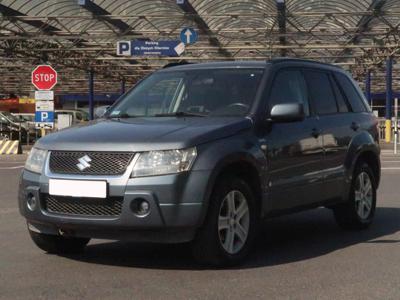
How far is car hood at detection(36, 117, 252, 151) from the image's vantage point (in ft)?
18.4

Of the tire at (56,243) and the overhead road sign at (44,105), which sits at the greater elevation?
the overhead road sign at (44,105)

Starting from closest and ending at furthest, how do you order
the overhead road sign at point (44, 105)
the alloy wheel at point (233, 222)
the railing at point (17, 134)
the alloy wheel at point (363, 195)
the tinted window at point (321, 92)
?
1. the alloy wheel at point (233, 222)
2. the tinted window at point (321, 92)
3. the alloy wheel at point (363, 195)
4. the overhead road sign at point (44, 105)
5. the railing at point (17, 134)

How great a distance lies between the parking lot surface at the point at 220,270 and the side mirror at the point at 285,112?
4.33 feet

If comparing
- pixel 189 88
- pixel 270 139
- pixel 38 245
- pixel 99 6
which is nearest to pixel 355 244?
pixel 270 139

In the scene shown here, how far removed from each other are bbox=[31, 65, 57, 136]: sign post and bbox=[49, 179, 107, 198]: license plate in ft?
60.0

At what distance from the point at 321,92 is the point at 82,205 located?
327cm

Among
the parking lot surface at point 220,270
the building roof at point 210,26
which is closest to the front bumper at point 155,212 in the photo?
the parking lot surface at point 220,270

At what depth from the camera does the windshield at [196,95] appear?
260 inches

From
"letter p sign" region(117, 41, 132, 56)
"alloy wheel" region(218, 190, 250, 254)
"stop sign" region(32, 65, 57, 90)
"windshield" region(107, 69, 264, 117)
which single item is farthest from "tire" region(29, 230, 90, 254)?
"letter p sign" region(117, 41, 132, 56)

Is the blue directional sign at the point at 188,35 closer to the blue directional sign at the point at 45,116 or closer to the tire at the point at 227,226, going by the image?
the blue directional sign at the point at 45,116

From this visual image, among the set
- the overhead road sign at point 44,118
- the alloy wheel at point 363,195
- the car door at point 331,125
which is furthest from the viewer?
the overhead road sign at point 44,118

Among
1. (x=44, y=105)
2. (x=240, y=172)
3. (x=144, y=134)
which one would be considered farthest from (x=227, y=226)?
(x=44, y=105)

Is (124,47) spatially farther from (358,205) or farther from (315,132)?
(315,132)

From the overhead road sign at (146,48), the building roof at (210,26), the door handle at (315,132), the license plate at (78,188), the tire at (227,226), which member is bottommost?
the tire at (227,226)
